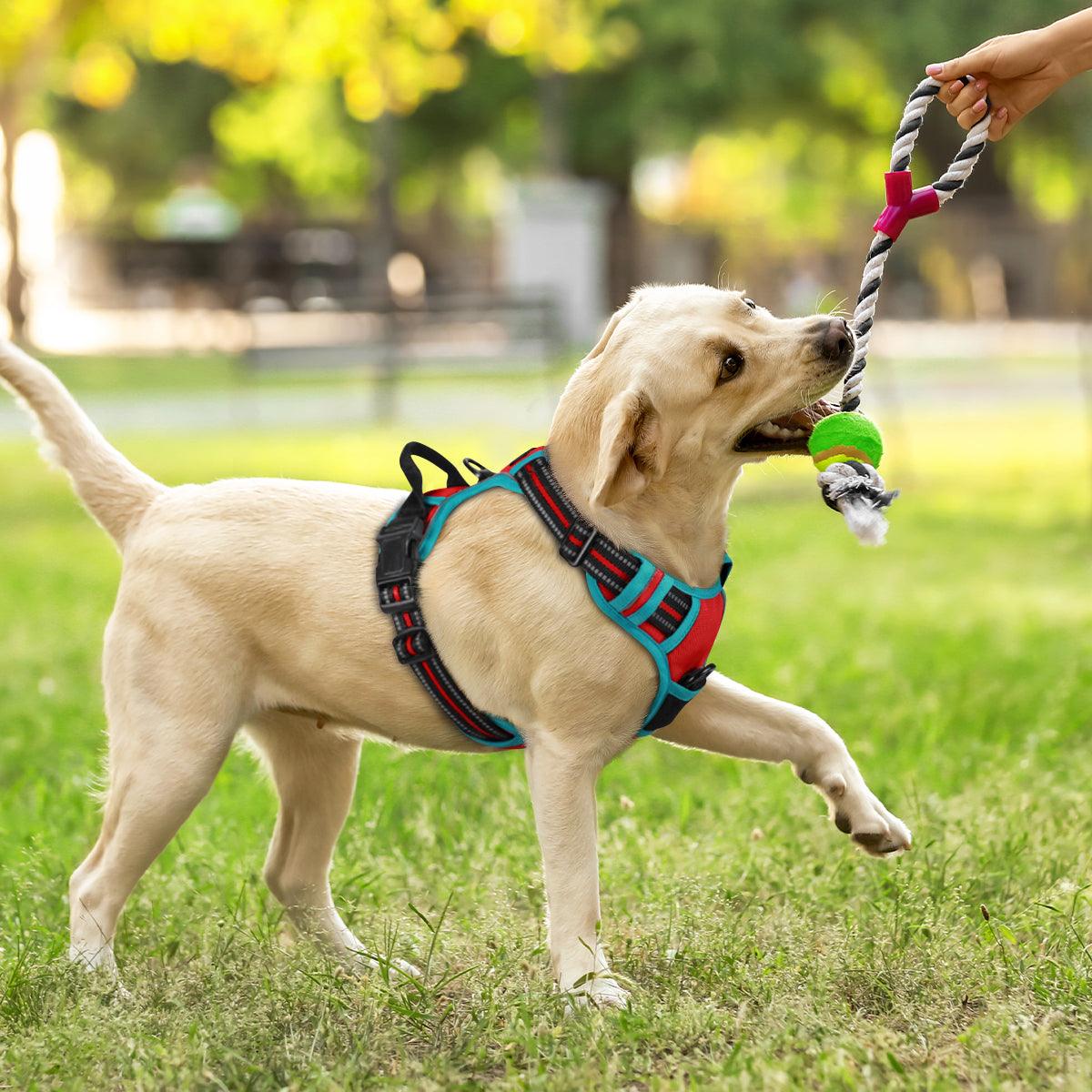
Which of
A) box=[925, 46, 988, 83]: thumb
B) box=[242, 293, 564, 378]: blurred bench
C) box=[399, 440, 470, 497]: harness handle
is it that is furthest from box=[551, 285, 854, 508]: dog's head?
box=[242, 293, 564, 378]: blurred bench

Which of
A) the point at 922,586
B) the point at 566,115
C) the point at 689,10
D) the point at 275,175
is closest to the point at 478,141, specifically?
the point at 566,115

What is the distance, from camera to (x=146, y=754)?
3.88 meters

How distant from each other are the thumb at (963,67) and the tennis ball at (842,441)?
1.10 m

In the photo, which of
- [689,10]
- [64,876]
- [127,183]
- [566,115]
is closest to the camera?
[64,876]

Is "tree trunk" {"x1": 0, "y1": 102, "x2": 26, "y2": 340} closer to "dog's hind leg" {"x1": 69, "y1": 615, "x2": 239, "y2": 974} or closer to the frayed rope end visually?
"dog's hind leg" {"x1": 69, "y1": 615, "x2": 239, "y2": 974}

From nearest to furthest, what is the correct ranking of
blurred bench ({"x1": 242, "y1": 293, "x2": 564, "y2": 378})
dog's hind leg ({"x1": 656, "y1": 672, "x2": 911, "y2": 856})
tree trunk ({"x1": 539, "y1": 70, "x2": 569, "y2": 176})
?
1. dog's hind leg ({"x1": 656, "y1": 672, "x2": 911, "y2": 856})
2. blurred bench ({"x1": 242, "y1": 293, "x2": 564, "y2": 378})
3. tree trunk ({"x1": 539, "y1": 70, "x2": 569, "y2": 176})

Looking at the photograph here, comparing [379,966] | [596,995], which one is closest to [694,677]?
[596,995]

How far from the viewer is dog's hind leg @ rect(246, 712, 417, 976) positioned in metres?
4.22

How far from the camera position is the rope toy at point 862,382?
11.8 feet

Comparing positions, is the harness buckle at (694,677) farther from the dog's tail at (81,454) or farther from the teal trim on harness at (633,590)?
the dog's tail at (81,454)

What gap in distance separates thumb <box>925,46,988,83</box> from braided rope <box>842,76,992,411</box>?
0.03 m

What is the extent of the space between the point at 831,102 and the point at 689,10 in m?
4.99

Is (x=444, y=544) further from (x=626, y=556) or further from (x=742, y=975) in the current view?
(x=742, y=975)

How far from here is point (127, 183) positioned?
1806 inches
